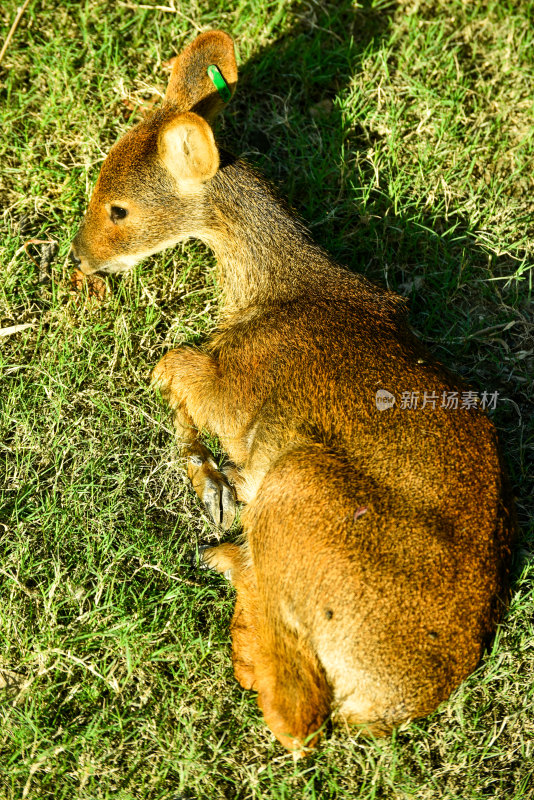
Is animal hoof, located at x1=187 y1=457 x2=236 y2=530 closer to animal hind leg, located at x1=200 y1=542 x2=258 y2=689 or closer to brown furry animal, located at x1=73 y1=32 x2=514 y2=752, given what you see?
brown furry animal, located at x1=73 y1=32 x2=514 y2=752

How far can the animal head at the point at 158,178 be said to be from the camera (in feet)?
13.2

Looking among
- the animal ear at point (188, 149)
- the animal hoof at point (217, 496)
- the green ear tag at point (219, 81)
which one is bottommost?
the animal hoof at point (217, 496)

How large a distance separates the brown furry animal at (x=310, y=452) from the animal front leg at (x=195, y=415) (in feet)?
0.04

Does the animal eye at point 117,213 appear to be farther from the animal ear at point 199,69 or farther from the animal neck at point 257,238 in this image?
the animal ear at point 199,69

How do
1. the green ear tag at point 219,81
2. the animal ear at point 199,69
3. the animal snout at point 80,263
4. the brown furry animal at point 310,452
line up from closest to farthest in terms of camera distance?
1. the brown furry animal at point 310,452
2. the green ear tag at point 219,81
3. the animal ear at point 199,69
4. the animal snout at point 80,263

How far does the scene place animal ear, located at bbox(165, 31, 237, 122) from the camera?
4.11 metres

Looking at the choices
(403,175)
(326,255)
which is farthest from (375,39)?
(326,255)

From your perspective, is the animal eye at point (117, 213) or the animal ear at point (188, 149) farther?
the animal eye at point (117, 213)

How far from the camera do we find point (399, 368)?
3.68m

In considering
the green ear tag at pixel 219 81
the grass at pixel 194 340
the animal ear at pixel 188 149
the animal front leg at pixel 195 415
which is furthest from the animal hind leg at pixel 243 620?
the green ear tag at pixel 219 81

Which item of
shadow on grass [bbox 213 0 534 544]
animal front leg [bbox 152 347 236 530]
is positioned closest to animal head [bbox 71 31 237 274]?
animal front leg [bbox 152 347 236 530]

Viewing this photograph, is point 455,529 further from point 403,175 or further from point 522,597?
point 403,175

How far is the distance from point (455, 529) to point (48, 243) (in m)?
3.05

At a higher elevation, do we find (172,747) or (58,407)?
(58,407)
